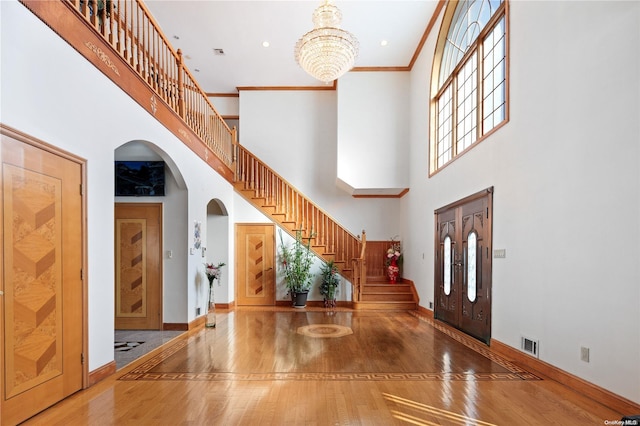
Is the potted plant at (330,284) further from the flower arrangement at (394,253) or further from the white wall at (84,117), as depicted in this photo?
the white wall at (84,117)

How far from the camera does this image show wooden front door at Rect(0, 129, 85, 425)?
2.59 meters

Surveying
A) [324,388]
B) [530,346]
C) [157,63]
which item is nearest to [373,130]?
[157,63]

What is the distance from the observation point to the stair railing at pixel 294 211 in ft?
30.6

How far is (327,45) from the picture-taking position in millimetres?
5355

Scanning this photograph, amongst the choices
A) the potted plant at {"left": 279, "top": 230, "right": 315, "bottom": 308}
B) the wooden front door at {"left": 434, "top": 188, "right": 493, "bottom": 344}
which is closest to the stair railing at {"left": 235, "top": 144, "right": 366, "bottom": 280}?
the potted plant at {"left": 279, "top": 230, "right": 315, "bottom": 308}

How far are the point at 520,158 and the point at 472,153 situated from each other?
1.35 meters

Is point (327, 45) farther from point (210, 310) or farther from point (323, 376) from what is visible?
point (210, 310)

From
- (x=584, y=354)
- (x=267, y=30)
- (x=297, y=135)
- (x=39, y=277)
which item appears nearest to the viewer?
(x=39, y=277)

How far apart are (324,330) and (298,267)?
9.08 feet

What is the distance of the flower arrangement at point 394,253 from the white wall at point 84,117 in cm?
632

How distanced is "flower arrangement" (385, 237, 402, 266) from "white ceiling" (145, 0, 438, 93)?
4647 millimetres

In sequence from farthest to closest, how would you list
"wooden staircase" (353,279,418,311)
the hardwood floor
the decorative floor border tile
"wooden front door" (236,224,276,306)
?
"wooden front door" (236,224,276,306) < "wooden staircase" (353,279,418,311) < the decorative floor border tile < the hardwood floor

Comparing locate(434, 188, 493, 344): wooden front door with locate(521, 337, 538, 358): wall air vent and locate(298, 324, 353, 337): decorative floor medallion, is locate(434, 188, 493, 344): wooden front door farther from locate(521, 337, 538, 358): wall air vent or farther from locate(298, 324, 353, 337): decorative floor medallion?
locate(298, 324, 353, 337): decorative floor medallion

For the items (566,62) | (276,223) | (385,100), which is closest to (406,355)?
(566,62)
